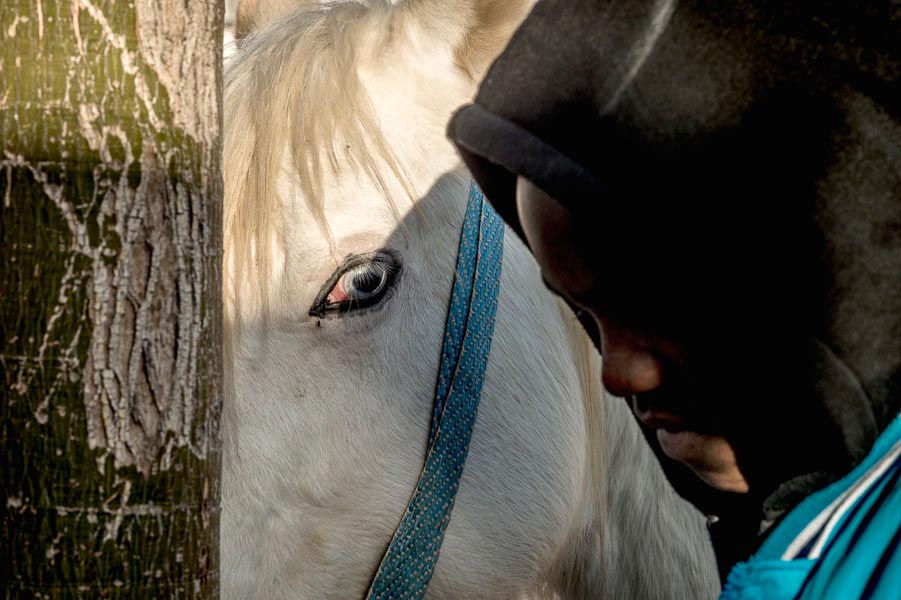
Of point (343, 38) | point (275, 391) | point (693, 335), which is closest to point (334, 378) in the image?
point (275, 391)

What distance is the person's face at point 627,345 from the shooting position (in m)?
0.93

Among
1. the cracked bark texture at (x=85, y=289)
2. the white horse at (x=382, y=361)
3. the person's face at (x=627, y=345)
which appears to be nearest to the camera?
the cracked bark texture at (x=85, y=289)

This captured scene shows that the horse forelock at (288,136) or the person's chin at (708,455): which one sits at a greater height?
the horse forelock at (288,136)

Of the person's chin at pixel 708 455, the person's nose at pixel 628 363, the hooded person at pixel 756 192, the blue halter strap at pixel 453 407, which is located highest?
the hooded person at pixel 756 192

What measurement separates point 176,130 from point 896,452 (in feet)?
2.34

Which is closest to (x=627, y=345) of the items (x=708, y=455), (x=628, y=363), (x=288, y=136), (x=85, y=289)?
(x=628, y=363)

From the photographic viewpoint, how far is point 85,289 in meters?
0.78

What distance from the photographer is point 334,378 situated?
1492mm

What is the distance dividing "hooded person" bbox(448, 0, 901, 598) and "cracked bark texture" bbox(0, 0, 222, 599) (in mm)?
308

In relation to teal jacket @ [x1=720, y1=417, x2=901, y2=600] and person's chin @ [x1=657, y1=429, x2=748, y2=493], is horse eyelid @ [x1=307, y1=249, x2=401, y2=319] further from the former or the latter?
teal jacket @ [x1=720, y1=417, x2=901, y2=600]

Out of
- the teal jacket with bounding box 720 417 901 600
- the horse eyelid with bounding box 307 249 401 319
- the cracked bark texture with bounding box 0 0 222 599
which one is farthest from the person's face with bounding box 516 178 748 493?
the horse eyelid with bounding box 307 249 401 319

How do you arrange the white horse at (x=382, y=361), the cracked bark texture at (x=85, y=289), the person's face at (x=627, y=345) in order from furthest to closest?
1. the white horse at (x=382, y=361)
2. the person's face at (x=627, y=345)
3. the cracked bark texture at (x=85, y=289)

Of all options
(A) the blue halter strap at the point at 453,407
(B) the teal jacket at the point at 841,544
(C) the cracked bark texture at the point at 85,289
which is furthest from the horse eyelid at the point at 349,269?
(B) the teal jacket at the point at 841,544

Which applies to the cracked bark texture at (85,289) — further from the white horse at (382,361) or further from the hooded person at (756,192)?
the white horse at (382,361)
